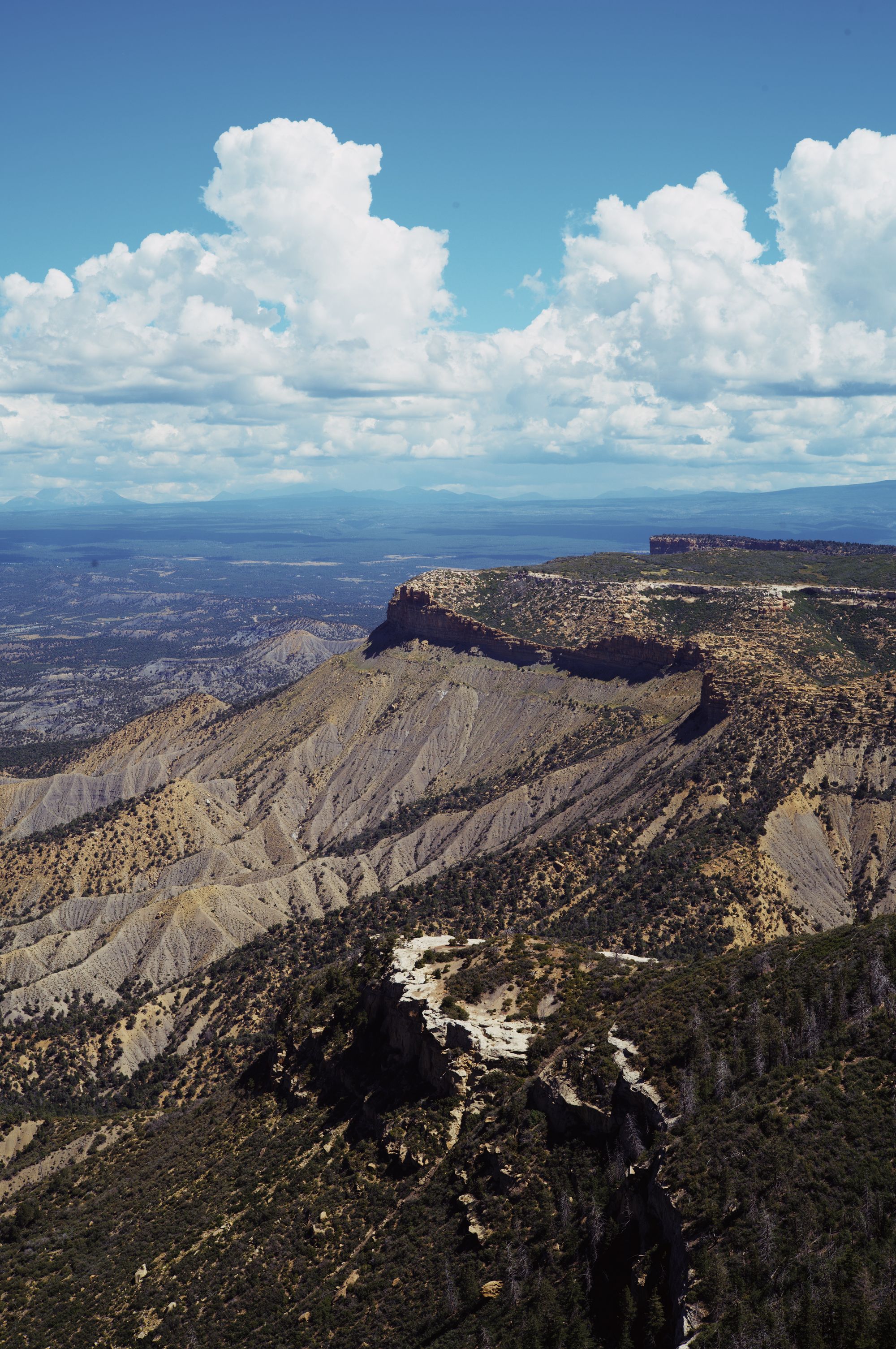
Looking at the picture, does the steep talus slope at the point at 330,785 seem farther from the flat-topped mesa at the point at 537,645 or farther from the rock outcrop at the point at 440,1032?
the rock outcrop at the point at 440,1032

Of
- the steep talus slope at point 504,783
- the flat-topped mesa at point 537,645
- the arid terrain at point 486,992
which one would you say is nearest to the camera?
the arid terrain at point 486,992

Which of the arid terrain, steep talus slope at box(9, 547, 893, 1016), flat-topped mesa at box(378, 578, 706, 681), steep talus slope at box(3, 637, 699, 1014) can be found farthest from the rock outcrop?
flat-topped mesa at box(378, 578, 706, 681)

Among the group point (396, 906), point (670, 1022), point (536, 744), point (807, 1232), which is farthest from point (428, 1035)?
point (536, 744)

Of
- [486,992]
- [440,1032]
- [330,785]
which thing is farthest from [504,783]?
[440,1032]

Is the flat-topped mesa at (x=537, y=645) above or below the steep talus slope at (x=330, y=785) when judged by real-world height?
above

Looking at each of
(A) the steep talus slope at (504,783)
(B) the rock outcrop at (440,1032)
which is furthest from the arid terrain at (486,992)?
(A) the steep talus slope at (504,783)

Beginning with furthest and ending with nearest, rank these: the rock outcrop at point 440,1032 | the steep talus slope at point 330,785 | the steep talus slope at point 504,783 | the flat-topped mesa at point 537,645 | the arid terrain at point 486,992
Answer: the flat-topped mesa at point 537,645
the steep talus slope at point 330,785
the steep talus slope at point 504,783
the rock outcrop at point 440,1032
the arid terrain at point 486,992

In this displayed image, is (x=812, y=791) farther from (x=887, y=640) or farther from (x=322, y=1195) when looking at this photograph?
(x=322, y=1195)
